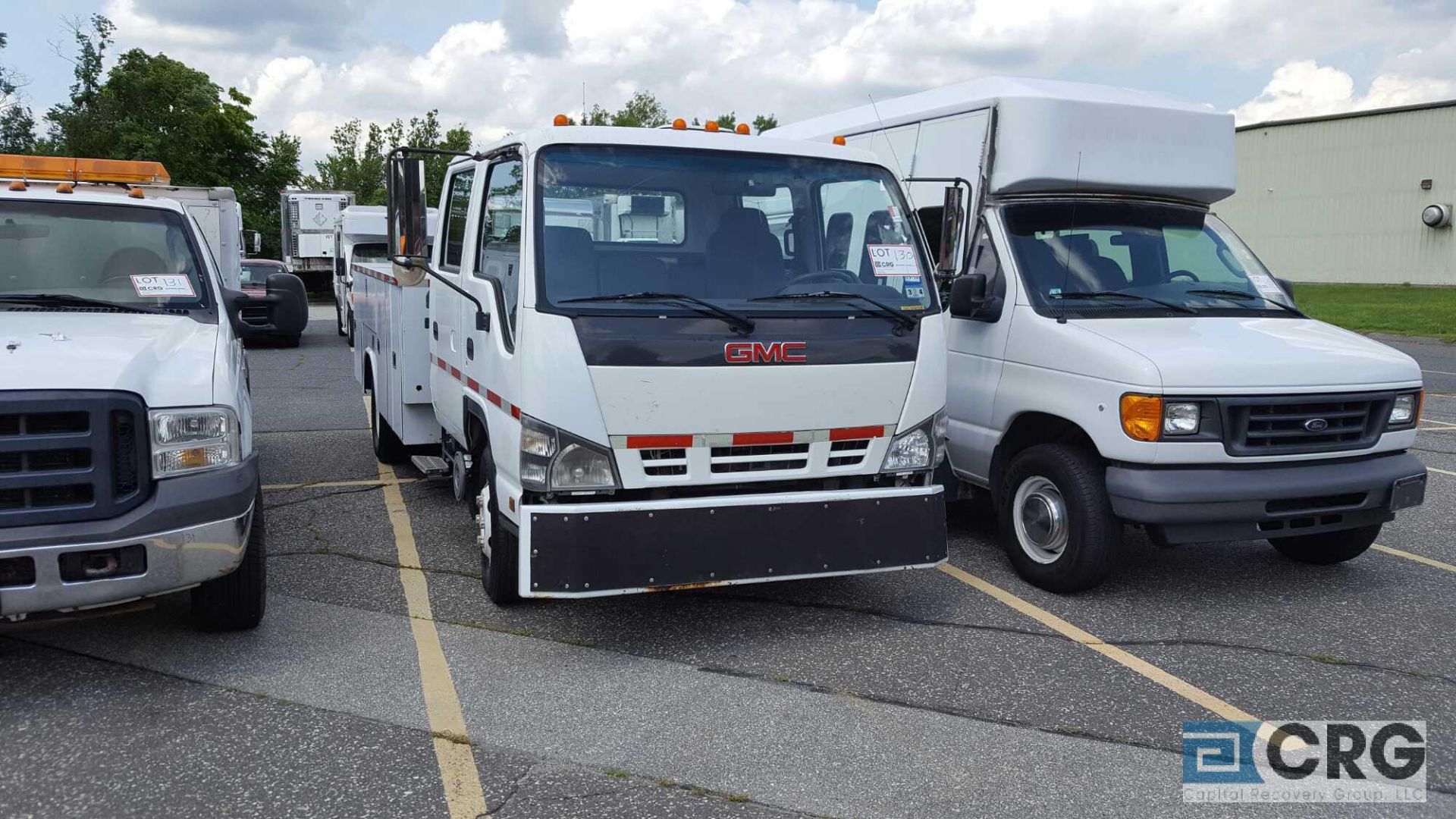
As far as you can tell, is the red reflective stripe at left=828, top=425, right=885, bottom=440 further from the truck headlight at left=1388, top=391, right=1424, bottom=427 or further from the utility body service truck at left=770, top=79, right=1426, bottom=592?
the truck headlight at left=1388, top=391, right=1424, bottom=427

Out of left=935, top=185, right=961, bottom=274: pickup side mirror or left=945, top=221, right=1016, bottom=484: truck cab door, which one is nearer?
left=935, top=185, right=961, bottom=274: pickup side mirror

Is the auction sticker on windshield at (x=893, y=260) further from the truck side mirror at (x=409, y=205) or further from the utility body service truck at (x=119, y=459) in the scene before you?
the utility body service truck at (x=119, y=459)

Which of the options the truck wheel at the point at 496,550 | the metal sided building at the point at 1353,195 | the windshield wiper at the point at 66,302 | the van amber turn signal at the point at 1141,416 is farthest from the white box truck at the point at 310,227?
the metal sided building at the point at 1353,195

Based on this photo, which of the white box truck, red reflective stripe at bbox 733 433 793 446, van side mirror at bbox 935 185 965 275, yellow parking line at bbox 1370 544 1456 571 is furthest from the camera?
the white box truck

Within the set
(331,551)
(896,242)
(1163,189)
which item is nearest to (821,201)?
(896,242)

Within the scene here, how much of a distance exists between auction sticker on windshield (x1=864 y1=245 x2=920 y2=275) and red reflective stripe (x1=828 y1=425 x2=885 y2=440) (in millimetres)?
762

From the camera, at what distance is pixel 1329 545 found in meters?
6.43

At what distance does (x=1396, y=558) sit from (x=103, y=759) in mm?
6630

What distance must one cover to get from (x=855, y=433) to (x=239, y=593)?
2.77 metres

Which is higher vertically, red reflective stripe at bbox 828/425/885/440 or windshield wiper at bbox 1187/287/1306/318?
windshield wiper at bbox 1187/287/1306/318

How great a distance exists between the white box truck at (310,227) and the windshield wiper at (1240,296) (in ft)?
93.1

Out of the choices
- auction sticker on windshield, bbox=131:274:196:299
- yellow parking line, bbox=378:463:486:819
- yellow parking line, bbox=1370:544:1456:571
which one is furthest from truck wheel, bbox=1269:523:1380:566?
auction sticker on windshield, bbox=131:274:196:299

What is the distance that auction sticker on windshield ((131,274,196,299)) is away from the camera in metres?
5.65

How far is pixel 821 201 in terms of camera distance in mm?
5539
